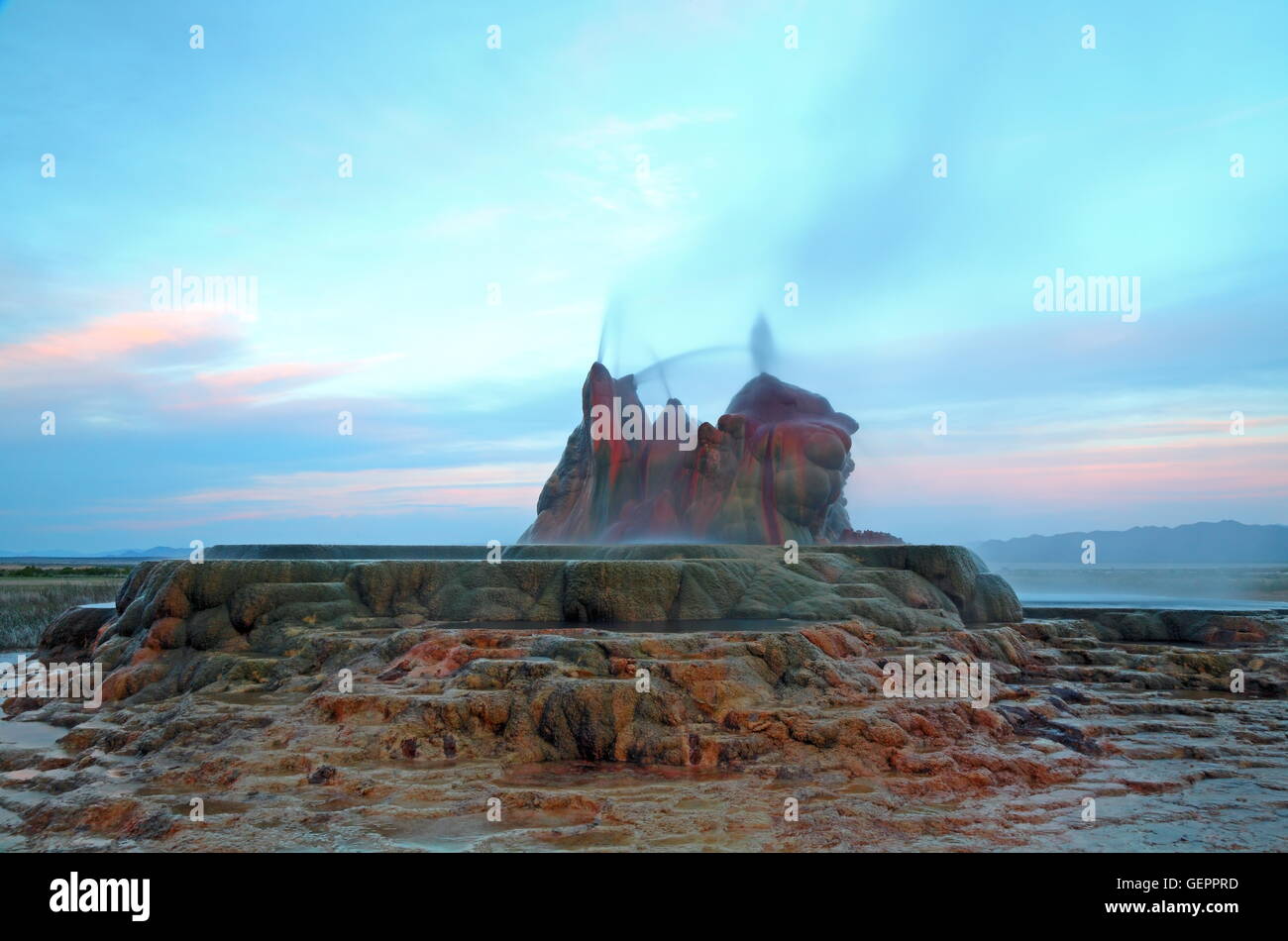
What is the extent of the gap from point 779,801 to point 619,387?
863 inches

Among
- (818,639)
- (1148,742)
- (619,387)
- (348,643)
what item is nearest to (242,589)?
(348,643)

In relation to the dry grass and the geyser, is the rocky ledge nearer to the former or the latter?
the geyser

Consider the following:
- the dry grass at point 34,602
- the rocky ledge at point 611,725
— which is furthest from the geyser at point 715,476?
the dry grass at point 34,602

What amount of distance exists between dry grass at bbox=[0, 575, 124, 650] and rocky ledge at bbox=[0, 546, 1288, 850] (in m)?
14.2

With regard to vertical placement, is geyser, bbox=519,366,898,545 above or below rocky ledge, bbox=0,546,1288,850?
above

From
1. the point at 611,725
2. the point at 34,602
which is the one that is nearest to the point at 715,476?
the point at 611,725

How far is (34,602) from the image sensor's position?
27672 mm

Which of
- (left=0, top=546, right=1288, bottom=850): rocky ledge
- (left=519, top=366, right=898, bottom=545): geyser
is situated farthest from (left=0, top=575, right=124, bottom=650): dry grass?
(left=519, top=366, right=898, bottom=545): geyser

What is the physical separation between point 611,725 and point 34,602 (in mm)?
26643

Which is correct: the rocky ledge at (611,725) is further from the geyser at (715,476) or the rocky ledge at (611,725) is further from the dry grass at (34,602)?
the dry grass at (34,602)

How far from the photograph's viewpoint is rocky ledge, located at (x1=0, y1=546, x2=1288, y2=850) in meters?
6.97

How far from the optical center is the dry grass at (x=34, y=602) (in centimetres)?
2512

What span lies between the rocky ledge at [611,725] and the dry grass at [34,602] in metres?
14.2

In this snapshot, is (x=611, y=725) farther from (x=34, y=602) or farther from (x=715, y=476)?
(x=34, y=602)
